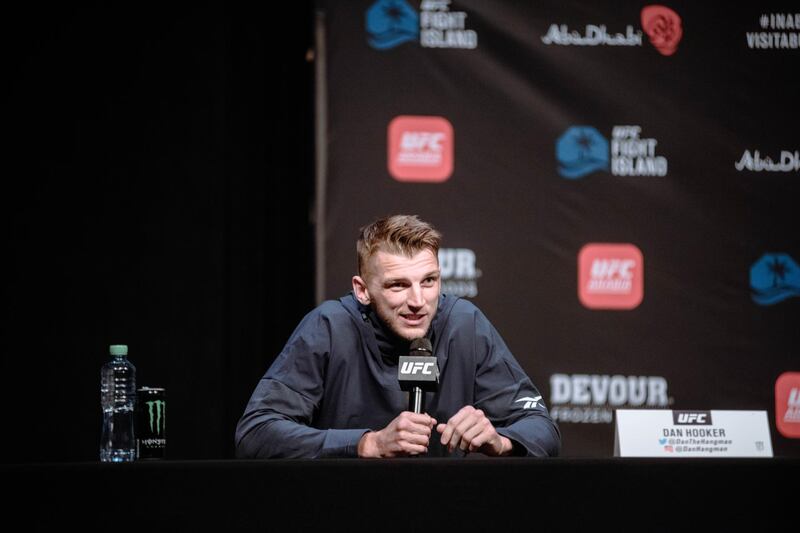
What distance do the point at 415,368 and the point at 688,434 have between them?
0.63 metres

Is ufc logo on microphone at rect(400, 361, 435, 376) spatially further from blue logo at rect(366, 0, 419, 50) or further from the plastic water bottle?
blue logo at rect(366, 0, 419, 50)

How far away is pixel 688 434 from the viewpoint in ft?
6.56

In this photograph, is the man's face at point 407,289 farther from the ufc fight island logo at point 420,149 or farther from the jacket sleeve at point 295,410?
the ufc fight island logo at point 420,149

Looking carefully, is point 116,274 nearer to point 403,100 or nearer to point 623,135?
point 403,100

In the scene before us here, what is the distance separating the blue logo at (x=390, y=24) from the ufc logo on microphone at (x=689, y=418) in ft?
6.00

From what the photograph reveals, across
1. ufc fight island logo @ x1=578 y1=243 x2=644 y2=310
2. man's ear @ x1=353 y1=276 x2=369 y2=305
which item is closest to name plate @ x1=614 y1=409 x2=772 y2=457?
man's ear @ x1=353 y1=276 x2=369 y2=305

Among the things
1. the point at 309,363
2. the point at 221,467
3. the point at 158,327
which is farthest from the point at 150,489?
the point at 158,327

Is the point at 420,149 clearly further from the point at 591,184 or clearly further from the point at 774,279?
the point at 774,279

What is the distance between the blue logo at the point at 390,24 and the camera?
332 cm

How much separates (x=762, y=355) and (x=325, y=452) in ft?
6.46

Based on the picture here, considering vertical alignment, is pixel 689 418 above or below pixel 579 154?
below

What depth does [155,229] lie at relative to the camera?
336cm

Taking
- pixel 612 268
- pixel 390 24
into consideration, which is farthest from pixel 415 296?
pixel 390 24

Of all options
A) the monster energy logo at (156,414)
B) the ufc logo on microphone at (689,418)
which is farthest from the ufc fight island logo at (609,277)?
the monster energy logo at (156,414)
